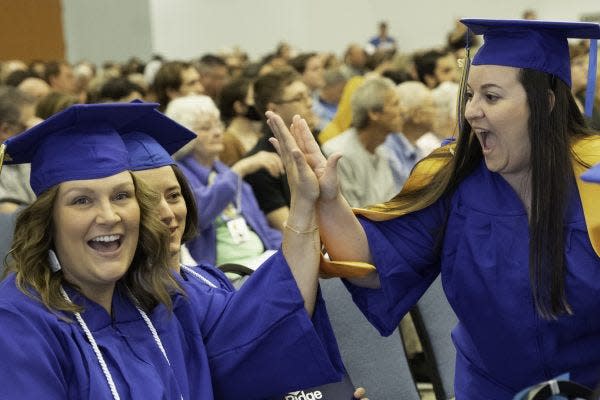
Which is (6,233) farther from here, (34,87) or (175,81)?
(34,87)

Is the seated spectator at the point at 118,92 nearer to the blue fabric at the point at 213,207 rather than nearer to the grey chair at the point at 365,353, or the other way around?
the blue fabric at the point at 213,207

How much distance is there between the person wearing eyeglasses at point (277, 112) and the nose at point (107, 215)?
10.6 ft

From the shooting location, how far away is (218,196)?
507cm

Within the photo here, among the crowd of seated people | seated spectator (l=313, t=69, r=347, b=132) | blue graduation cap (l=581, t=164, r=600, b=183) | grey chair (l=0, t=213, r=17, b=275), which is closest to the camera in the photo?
blue graduation cap (l=581, t=164, r=600, b=183)

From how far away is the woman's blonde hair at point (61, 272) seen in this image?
8.07 feet

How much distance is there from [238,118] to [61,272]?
495 cm

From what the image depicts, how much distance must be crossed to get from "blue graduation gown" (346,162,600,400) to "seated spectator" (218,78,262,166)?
165 inches

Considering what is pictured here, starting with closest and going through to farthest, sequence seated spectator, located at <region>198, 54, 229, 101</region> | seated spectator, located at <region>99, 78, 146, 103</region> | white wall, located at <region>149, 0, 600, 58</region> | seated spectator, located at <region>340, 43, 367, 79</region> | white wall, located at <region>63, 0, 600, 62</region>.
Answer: seated spectator, located at <region>99, 78, 146, 103</region>
seated spectator, located at <region>198, 54, 229, 101</region>
seated spectator, located at <region>340, 43, 367, 79</region>
white wall, located at <region>63, 0, 600, 62</region>
white wall, located at <region>149, 0, 600, 58</region>

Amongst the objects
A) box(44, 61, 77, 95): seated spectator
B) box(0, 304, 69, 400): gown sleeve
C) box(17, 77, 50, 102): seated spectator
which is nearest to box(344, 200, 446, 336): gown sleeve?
box(0, 304, 69, 400): gown sleeve

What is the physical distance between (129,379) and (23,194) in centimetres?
330

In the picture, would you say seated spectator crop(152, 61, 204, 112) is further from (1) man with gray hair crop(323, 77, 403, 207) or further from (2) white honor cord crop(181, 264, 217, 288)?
(2) white honor cord crop(181, 264, 217, 288)

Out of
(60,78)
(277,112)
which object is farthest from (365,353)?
(60,78)

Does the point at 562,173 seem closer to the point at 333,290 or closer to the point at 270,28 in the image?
the point at 333,290

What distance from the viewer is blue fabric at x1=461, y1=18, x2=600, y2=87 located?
104 inches
